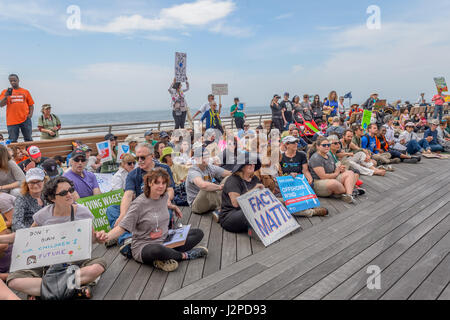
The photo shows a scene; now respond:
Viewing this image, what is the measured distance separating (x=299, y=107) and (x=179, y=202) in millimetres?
7362

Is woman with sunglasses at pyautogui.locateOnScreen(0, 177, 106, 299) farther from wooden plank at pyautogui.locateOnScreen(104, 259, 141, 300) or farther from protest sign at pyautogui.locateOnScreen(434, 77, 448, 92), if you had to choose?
protest sign at pyautogui.locateOnScreen(434, 77, 448, 92)

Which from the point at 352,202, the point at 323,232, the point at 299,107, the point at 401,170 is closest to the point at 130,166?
the point at 323,232

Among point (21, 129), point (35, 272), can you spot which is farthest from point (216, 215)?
point (21, 129)

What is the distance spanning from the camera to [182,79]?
1011 cm

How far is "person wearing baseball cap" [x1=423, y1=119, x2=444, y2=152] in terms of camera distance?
10.2m

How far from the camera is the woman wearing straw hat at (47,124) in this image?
7953mm

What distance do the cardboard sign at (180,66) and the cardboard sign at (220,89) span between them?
1209mm

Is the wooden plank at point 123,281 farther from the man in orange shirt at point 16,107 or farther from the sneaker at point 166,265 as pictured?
the man in orange shirt at point 16,107

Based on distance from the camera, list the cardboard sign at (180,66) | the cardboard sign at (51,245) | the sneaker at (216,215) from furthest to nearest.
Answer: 1. the cardboard sign at (180,66)
2. the sneaker at (216,215)
3. the cardboard sign at (51,245)

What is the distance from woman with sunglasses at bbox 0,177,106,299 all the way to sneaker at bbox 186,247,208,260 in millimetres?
971

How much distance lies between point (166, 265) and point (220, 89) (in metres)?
8.51

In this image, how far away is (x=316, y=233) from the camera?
4074mm

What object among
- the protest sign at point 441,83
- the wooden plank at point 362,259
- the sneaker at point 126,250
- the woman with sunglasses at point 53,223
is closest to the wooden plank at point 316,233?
the wooden plank at point 362,259

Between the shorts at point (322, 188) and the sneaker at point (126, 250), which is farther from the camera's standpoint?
the shorts at point (322, 188)
